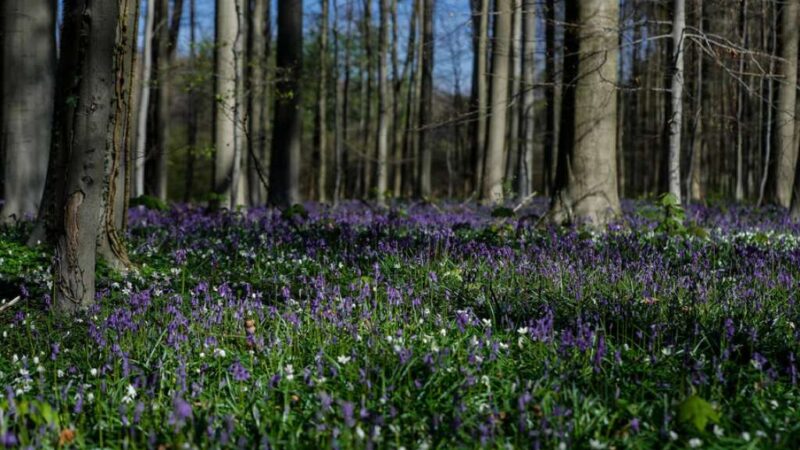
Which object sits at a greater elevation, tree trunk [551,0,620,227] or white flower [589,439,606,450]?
tree trunk [551,0,620,227]

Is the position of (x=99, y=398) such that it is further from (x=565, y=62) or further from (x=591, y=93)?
(x=565, y=62)

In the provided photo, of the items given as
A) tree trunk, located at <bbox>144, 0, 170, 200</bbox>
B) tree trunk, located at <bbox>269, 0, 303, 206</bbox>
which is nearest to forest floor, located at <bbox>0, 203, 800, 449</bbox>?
tree trunk, located at <bbox>269, 0, 303, 206</bbox>

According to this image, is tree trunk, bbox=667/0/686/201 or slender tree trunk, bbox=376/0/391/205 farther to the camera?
slender tree trunk, bbox=376/0/391/205

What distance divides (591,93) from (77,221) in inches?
283

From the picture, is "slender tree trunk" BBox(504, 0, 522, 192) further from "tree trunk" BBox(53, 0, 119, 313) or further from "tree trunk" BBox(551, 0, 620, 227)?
"tree trunk" BBox(53, 0, 119, 313)

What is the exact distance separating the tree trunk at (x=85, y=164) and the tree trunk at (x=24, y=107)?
519 cm

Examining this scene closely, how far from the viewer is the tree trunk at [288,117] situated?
1667 cm

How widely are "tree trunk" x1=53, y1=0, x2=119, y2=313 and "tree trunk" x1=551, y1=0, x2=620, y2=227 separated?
6491mm

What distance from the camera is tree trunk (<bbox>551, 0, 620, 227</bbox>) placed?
10.1 m

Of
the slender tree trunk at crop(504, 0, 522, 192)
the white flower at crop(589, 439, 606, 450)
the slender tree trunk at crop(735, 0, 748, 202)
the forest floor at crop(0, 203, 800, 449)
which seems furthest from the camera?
the slender tree trunk at crop(504, 0, 522, 192)

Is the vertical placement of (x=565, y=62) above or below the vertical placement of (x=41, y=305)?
above

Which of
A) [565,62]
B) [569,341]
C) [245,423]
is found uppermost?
[565,62]

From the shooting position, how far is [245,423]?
11.2 ft

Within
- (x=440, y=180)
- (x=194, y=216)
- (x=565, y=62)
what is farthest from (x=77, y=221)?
(x=440, y=180)
